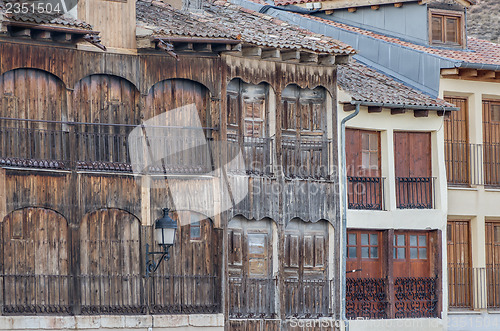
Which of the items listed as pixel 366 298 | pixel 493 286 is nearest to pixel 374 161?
pixel 366 298

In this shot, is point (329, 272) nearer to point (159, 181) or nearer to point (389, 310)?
point (389, 310)

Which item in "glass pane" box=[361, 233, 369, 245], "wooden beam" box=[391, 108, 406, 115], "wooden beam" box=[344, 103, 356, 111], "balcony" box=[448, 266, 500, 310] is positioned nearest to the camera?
"wooden beam" box=[344, 103, 356, 111]

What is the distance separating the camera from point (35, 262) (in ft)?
89.0

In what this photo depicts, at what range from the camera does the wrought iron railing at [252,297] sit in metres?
29.6

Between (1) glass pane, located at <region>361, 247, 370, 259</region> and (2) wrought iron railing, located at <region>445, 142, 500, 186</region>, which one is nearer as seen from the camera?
(1) glass pane, located at <region>361, 247, 370, 259</region>

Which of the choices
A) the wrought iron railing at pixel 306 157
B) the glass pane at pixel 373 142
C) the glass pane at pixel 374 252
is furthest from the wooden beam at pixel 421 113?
the glass pane at pixel 374 252

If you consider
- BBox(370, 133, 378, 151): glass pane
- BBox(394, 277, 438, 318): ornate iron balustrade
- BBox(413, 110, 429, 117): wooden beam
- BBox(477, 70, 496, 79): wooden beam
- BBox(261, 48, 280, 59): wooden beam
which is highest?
BBox(261, 48, 280, 59): wooden beam

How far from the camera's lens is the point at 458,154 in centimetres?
3403

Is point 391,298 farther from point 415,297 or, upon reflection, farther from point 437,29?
point 437,29

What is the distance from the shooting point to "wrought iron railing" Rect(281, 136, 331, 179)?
3091cm

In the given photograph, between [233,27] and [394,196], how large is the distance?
5.92m

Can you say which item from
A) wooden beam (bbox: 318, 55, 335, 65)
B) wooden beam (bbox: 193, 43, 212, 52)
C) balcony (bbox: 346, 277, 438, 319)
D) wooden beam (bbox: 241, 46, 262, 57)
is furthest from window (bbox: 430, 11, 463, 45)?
wooden beam (bbox: 193, 43, 212, 52)

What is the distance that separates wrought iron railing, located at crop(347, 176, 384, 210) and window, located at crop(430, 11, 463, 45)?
Result: 16.6 ft

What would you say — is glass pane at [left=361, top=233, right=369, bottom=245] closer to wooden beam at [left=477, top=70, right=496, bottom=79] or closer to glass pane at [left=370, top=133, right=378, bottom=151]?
glass pane at [left=370, top=133, right=378, bottom=151]
